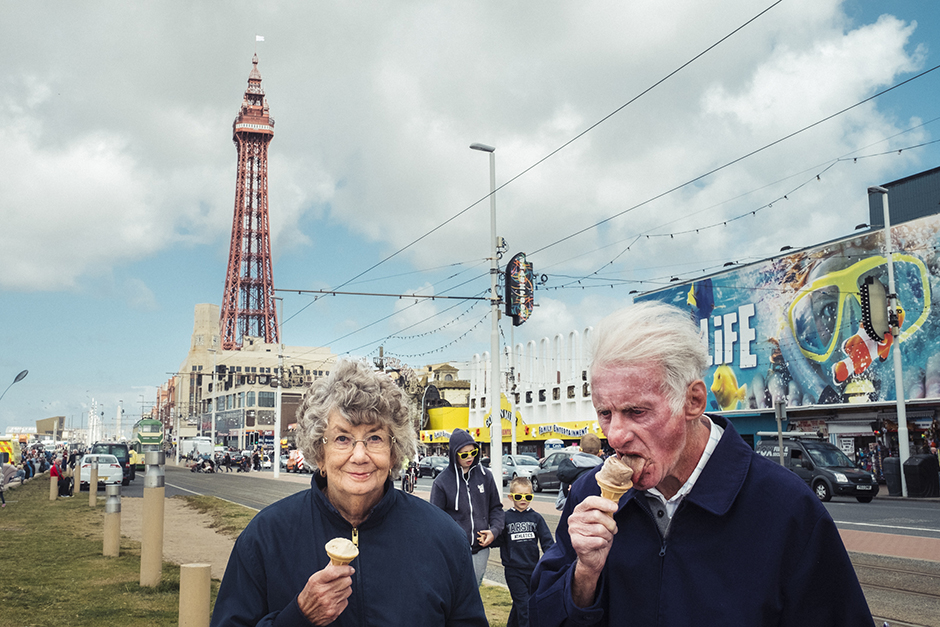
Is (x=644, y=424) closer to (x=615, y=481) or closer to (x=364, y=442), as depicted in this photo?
(x=615, y=481)

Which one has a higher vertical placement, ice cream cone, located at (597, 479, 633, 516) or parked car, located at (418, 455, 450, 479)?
ice cream cone, located at (597, 479, 633, 516)

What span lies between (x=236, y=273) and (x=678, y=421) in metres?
119

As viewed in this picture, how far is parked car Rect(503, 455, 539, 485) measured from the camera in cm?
3021

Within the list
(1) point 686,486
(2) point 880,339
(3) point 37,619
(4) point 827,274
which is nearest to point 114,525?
(3) point 37,619

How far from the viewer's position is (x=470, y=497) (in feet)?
21.6

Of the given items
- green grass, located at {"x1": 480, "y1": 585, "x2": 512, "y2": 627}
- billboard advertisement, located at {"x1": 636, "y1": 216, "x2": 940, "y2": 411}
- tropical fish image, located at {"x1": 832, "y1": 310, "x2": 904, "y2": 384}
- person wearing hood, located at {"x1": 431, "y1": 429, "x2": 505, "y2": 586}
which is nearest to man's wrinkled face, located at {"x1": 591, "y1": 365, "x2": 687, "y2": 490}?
person wearing hood, located at {"x1": 431, "y1": 429, "x2": 505, "y2": 586}

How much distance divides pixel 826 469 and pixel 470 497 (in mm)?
19078

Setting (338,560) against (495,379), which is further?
(495,379)

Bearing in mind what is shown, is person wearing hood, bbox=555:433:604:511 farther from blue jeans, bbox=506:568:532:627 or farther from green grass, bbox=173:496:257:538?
green grass, bbox=173:496:257:538

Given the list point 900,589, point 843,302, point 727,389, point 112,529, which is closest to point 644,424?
point 900,589

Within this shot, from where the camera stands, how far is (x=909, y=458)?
24797 mm

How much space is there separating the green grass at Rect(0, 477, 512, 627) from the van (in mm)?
15706

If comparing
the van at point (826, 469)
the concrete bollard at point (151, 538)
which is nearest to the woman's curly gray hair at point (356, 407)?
the concrete bollard at point (151, 538)

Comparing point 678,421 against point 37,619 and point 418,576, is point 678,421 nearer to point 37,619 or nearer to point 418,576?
point 418,576
